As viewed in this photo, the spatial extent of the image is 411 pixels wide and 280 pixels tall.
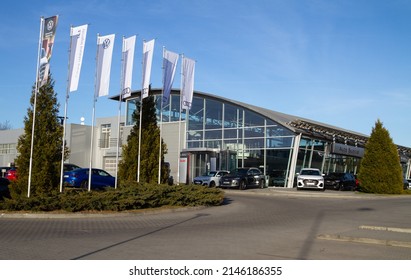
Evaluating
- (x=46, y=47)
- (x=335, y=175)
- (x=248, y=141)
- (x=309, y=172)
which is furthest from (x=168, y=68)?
(x=335, y=175)

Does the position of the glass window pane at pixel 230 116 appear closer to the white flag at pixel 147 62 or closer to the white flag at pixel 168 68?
the white flag at pixel 168 68

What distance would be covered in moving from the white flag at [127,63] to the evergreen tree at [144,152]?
2687mm

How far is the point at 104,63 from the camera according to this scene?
1973 cm

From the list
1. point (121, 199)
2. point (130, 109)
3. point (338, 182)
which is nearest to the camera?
point (121, 199)

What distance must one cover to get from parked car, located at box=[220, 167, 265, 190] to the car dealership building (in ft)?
7.93

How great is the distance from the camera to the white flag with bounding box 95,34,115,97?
19609mm

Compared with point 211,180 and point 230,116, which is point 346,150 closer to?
point 230,116

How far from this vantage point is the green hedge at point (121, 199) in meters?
15.6

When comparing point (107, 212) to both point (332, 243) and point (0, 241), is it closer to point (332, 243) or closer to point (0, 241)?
point (0, 241)

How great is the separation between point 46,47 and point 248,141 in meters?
24.1

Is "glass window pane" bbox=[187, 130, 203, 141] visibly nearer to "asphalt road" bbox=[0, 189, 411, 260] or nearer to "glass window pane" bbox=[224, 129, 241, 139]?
"glass window pane" bbox=[224, 129, 241, 139]

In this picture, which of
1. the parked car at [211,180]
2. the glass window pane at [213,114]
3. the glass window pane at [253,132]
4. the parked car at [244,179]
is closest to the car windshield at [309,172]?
the parked car at [244,179]

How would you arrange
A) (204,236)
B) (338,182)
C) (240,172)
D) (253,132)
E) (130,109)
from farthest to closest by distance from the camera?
(130,109) → (253,132) → (338,182) → (240,172) → (204,236)
